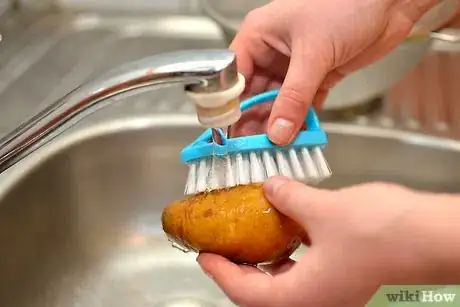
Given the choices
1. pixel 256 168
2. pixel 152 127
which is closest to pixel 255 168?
pixel 256 168

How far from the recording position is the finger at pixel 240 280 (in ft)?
1.55

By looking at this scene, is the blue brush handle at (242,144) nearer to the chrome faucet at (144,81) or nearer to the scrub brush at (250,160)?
the scrub brush at (250,160)

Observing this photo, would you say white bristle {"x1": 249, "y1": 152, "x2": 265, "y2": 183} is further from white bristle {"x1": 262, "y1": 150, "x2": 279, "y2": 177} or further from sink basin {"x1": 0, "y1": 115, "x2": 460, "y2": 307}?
sink basin {"x1": 0, "y1": 115, "x2": 460, "y2": 307}

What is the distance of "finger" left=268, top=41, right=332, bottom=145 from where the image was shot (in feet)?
1.80

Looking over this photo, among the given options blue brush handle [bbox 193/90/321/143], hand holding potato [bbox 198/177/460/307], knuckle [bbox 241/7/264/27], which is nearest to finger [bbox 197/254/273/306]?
hand holding potato [bbox 198/177/460/307]

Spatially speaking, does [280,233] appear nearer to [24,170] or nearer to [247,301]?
[247,301]

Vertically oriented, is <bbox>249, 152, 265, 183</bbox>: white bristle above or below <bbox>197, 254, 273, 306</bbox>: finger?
above

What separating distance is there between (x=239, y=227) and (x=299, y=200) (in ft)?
0.18

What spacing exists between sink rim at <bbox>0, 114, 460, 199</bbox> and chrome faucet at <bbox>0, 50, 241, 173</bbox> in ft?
0.94

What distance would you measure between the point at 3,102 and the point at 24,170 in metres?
0.13


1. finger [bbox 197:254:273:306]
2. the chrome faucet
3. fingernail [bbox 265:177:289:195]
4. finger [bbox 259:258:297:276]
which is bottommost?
finger [bbox 197:254:273:306]

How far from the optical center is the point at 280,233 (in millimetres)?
499

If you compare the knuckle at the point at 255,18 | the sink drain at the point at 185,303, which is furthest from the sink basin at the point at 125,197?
the knuckle at the point at 255,18

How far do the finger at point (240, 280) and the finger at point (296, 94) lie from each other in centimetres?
11
